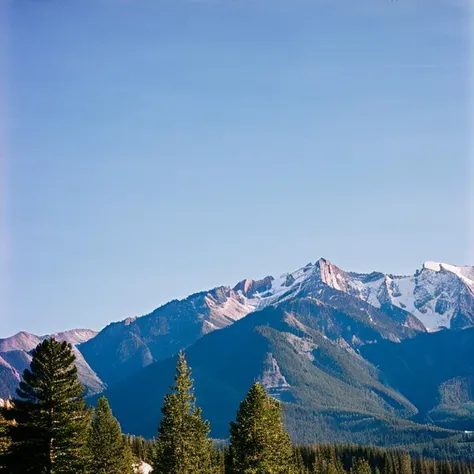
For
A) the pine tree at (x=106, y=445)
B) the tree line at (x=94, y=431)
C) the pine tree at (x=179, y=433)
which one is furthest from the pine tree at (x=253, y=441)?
the pine tree at (x=106, y=445)

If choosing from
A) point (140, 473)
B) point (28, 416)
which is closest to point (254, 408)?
point (28, 416)

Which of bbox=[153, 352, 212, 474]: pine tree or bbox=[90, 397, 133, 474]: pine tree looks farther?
bbox=[90, 397, 133, 474]: pine tree

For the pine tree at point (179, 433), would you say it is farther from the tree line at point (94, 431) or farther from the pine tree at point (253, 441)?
the pine tree at point (253, 441)

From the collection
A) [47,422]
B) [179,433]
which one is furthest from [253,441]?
[47,422]

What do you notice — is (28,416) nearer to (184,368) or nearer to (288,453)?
(184,368)

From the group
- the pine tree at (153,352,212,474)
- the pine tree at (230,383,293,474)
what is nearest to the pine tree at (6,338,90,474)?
the pine tree at (153,352,212,474)

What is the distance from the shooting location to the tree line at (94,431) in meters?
56.3

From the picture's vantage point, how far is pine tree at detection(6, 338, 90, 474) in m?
56.1

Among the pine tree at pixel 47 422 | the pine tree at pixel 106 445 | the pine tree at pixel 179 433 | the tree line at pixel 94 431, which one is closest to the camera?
the pine tree at pixel 47 422

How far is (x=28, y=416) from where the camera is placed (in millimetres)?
56312

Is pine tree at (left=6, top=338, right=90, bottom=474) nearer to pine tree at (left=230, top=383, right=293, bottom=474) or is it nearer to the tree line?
the tree line

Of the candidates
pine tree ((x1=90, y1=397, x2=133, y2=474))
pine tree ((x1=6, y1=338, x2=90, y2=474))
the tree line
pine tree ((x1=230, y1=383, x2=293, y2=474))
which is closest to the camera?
pine tree ((x1=6, y1=338, x2=90, y2=474))

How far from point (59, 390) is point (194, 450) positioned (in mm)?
18096

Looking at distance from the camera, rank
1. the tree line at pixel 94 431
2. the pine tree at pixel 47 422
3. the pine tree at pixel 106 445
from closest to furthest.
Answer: the pine tree at pixel 47 422, the tree line at pixel 94 431, the pine tree at pixel 106 445
